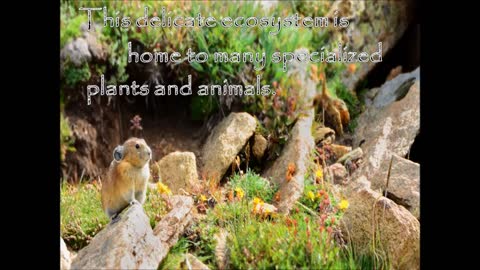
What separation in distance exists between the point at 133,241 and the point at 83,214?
2.10 feet

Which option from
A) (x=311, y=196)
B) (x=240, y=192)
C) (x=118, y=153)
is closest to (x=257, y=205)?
(x=240, y=192)

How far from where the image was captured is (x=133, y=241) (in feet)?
17.8

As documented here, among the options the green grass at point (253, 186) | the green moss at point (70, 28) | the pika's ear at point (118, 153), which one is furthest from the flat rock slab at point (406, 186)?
the green moss at point (70, 28)

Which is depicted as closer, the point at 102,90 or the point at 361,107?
the point at 102,90

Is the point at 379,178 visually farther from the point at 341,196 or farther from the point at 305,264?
the point at 305,264

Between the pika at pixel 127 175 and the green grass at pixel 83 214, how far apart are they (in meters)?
0.12

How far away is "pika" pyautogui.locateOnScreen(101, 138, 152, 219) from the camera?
227 inches

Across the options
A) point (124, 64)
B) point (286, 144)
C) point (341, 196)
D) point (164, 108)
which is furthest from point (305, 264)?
point (124, 64)

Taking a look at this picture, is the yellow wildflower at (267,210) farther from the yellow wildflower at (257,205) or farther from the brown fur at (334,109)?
the brown fur at (334,109)

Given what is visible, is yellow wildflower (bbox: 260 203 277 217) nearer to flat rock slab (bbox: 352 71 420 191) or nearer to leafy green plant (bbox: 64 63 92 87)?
flat rock slab (bbox: 352 71 420 191)

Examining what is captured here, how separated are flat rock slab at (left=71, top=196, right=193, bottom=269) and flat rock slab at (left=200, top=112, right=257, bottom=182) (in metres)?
0.54

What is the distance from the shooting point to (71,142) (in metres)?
6.26

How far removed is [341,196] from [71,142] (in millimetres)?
Result: 2085

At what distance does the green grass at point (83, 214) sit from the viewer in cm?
582
